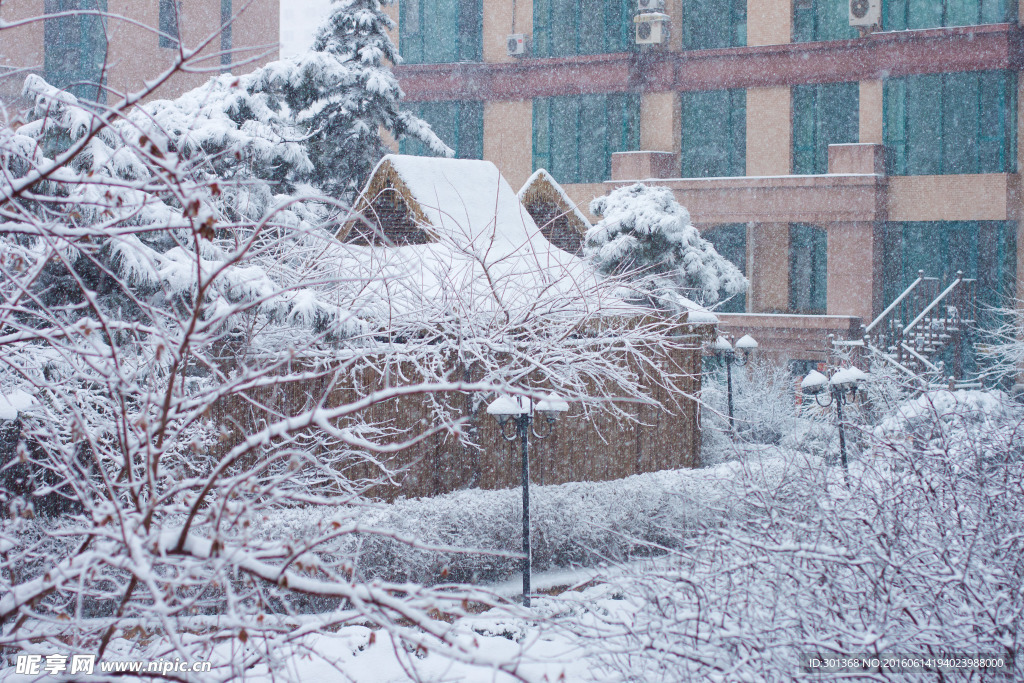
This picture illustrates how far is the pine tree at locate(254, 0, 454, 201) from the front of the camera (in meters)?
18.3

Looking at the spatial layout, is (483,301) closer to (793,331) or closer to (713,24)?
(793,331)

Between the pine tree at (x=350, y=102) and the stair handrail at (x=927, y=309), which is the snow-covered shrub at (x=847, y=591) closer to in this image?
the stair handrail at (x=927, y=309)

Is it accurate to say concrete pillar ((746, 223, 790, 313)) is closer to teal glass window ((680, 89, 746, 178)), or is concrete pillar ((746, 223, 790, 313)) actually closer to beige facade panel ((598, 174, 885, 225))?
beige facade panel ((598, 174, 885, 225))

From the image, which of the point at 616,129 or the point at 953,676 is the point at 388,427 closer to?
the point at 953,676

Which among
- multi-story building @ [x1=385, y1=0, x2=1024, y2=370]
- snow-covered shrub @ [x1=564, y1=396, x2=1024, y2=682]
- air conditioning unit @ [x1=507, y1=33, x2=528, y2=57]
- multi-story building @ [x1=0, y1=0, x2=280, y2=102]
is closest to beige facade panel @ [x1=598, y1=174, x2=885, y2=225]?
multi-story building @ [x1=385, y1=0, x2=1024, y2=370]

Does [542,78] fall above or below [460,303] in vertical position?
above

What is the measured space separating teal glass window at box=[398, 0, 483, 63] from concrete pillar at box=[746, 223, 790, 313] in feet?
31.6

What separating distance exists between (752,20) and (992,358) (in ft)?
33.9

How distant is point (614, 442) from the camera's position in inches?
547

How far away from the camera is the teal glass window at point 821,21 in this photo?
2389 centimetres

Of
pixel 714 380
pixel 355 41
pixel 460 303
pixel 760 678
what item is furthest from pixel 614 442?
pixel 355 41

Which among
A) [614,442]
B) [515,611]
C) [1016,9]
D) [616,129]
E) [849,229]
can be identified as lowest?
[614,442]

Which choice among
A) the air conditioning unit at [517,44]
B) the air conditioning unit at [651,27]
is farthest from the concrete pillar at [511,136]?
the air conditioning unit at [651,27]

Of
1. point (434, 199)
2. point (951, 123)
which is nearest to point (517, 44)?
point (951, 123)
